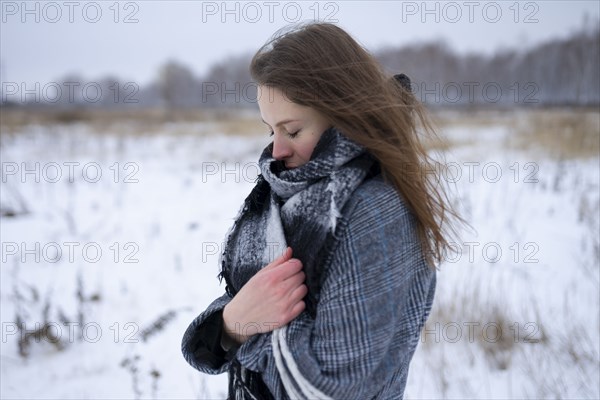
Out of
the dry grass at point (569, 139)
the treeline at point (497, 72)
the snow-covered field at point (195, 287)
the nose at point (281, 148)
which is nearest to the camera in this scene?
the nose at point (281, 148)

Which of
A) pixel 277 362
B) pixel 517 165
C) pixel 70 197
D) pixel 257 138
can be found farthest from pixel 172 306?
pixel 257 138

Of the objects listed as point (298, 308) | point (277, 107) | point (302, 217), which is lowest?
point (298, 308)

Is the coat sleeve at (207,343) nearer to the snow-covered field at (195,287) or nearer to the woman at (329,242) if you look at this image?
the woman at (329,242)

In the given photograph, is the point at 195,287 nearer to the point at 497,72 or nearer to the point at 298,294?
the point at 298,294

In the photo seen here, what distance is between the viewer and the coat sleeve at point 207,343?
115 centimetres

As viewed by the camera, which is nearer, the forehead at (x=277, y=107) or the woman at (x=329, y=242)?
the woman at (x=329, y=242)

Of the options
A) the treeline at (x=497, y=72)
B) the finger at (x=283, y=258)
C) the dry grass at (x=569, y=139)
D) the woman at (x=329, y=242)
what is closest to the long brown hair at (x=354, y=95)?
the woman at (x=329, y=242)

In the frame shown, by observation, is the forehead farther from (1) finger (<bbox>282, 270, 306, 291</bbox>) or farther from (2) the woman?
(1) finger (<bbox>282, 270, 306, 291</bbox>)

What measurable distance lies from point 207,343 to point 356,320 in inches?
20.3

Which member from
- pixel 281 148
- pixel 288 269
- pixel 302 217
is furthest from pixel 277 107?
pixel 288 269

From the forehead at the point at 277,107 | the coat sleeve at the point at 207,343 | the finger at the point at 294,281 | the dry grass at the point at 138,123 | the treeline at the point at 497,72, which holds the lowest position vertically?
the dry grass at the point at 138,123

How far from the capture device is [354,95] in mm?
1013

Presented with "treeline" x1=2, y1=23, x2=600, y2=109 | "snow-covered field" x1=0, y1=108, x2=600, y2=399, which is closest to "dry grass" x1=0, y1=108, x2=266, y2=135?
"treeline" x1=2, y1=23, x2=600, y2=109

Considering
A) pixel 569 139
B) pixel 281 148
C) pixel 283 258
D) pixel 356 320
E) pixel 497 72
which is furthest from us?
pixel 497 72
